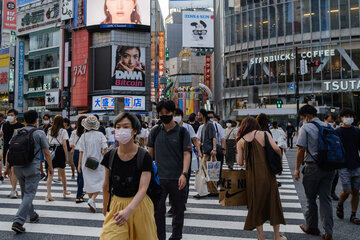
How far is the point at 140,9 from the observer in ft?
162

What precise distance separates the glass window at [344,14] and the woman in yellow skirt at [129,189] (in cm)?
4119

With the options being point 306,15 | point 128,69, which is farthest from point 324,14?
point 128,69

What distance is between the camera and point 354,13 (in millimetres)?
38250

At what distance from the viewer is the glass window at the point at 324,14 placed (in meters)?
39.4

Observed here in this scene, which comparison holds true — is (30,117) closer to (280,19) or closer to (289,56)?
(289,56)

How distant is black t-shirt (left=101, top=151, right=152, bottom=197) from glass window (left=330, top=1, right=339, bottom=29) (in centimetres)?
4129

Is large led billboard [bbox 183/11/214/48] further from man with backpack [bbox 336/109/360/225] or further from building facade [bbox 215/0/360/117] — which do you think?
man with backpack [bbox 336/109/360/225]

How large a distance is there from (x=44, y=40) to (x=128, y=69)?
54.1 feet

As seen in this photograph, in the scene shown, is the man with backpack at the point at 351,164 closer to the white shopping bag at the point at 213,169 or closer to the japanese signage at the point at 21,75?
the white shopping bag at the point at 213,169

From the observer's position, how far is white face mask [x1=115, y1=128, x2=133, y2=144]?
124 inches

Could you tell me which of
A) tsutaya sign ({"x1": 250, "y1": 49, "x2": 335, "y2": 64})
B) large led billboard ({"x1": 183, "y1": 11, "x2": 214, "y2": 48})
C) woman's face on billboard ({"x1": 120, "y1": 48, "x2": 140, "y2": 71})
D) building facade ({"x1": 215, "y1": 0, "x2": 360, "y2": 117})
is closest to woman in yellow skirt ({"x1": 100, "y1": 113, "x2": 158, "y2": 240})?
building facade ({"x1": 215, "y1": 0, "x2": 360, "y2": 117})

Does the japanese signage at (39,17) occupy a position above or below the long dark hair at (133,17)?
above

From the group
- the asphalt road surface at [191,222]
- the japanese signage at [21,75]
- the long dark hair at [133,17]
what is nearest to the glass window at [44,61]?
the japanese signage at [21,75]

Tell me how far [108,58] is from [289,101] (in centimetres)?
2451
